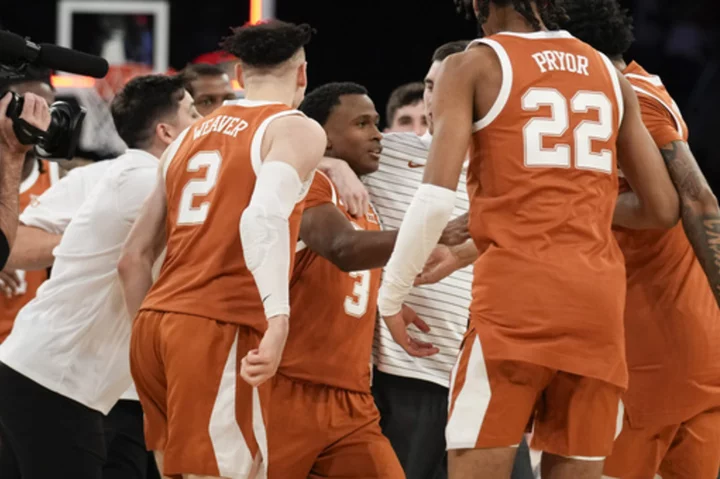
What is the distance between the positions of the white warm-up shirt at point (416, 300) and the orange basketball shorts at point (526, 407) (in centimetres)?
151

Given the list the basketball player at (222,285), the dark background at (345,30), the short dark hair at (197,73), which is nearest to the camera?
the basketball player at (222,285)

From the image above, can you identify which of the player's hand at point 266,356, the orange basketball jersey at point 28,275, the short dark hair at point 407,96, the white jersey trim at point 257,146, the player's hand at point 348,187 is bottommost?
the orange basketball jersey at point 28,275

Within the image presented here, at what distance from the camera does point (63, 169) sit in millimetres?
7852

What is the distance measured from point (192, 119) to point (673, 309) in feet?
8.04

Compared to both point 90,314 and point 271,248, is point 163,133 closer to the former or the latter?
point 90,314

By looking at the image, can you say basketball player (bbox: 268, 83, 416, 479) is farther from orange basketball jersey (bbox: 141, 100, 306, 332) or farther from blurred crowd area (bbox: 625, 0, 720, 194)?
blurred crowd area (bbox: 625, 0, 720, 194)

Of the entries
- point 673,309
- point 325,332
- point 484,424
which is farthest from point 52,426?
point 673,309

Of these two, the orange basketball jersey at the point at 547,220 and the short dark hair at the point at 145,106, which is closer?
the orange basketball jersey at the point at 547,220

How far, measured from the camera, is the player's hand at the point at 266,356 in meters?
3.57

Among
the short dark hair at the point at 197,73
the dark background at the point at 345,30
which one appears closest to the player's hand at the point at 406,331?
the short dark hair at the point at 197,73

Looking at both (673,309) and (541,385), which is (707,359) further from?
(541,385)

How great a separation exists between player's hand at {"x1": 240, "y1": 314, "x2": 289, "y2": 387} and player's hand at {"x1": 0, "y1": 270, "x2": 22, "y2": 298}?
2.74 m

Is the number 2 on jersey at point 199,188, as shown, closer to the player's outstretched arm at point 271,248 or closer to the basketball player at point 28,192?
the player's outstretched arm at point 271,248

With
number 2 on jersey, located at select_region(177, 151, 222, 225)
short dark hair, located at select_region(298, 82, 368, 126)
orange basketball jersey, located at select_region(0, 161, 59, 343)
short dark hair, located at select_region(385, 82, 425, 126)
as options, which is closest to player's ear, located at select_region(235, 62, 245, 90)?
number 2 on jersey, located at select_region(177, 151, 222, 225)
